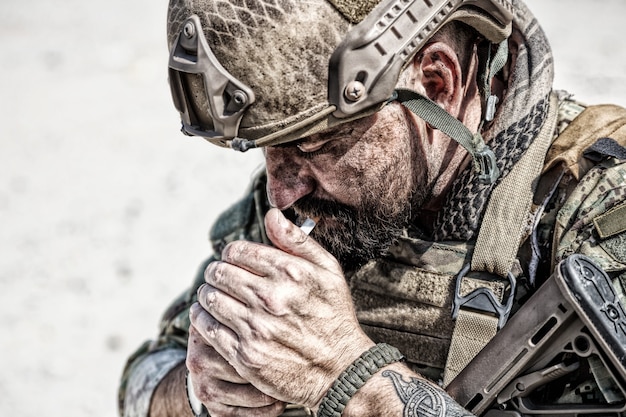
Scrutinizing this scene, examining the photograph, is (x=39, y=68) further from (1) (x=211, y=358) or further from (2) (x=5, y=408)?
(1) (x=211, y=358)

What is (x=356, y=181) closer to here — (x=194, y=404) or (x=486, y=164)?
(x=486, y=164)

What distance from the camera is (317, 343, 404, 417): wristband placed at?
2.38m

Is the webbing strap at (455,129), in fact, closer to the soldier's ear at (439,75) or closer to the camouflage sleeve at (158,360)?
the soldier's ear at (439,75)

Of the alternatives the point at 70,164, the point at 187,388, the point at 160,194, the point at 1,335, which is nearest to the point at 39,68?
the point at 70,164

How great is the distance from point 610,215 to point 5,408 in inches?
152

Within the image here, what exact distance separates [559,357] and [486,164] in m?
0.64

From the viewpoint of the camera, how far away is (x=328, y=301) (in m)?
2.43

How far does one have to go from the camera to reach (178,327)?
3441 millimetres

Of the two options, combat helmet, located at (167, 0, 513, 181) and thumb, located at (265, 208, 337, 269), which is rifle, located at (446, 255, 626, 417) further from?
combat helmet, located at (167, 0, 513, 181)

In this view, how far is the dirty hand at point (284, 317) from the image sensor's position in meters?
2.39

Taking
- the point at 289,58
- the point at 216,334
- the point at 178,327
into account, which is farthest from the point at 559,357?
the point at 178,327

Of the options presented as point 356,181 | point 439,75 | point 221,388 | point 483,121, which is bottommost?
point 221,388

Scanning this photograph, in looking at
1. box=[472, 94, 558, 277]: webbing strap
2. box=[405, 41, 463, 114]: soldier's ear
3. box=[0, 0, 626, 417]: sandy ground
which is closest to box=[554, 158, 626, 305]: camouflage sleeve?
box=[472, 94, 558, 277]: webbing strap

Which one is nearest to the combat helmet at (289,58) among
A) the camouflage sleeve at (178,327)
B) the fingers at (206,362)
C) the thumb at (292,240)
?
the thumb at (292,240)
